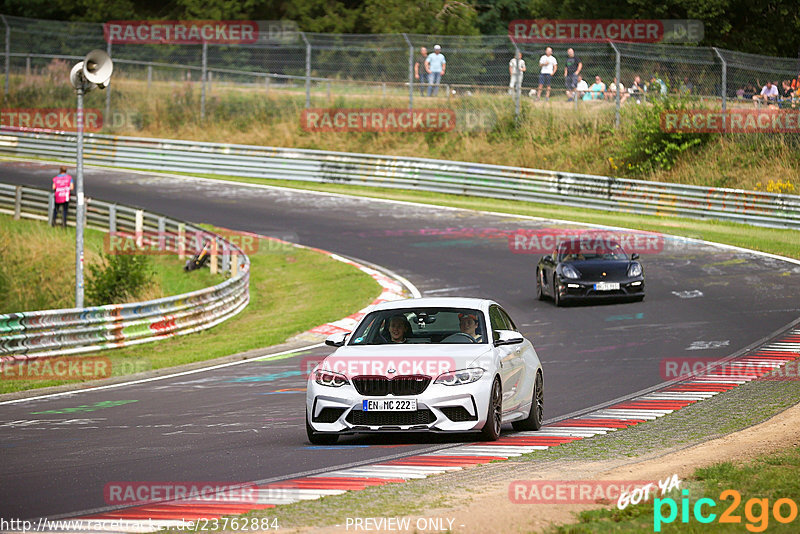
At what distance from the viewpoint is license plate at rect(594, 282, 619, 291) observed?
871 inches

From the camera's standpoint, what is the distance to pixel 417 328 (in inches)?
467

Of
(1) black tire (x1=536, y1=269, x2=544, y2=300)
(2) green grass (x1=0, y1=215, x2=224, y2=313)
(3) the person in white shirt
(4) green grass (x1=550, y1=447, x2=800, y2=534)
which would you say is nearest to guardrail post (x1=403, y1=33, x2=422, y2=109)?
(3) the person in white shirt

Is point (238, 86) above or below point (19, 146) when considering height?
above

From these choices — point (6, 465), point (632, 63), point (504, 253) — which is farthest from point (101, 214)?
point (6, 465)

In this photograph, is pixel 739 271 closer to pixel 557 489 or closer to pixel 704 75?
pixel 704 75

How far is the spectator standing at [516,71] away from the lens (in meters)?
38.6

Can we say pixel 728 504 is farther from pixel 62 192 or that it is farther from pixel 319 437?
pixel 62 192

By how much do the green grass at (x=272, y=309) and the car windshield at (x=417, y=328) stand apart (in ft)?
22.1

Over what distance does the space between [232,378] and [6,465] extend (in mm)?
6609

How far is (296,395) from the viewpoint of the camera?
14.6 metres

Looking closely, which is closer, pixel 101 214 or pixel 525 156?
pixel 101 214

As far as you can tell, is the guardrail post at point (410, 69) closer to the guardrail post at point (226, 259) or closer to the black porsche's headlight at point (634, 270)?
the guardrail post at point (226, 259)

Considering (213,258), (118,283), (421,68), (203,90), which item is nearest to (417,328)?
(118,283)

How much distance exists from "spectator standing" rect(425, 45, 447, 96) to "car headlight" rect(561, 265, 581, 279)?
19.3 metres
